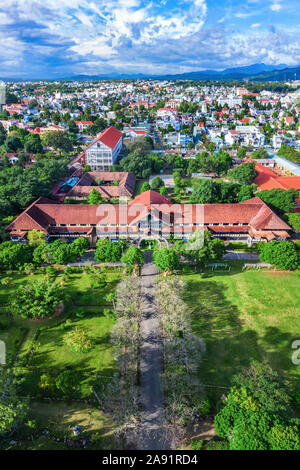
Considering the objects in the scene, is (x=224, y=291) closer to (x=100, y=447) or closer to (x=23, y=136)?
(x=100, y=447)

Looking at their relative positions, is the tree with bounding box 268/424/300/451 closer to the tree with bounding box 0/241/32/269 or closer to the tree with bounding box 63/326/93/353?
the tree with bounding box 63/326/93/353

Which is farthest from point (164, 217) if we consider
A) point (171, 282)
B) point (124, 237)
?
point (171, 282)

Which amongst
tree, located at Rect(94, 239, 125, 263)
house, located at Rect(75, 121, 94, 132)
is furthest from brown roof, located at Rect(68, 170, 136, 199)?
house, located at Rect(75, 121, 94, 132)

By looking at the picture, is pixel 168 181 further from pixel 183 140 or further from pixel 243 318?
pixel 243 318

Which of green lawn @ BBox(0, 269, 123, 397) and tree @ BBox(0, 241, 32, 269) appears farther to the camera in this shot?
tree @ BBox(0, 241, 32, 269)

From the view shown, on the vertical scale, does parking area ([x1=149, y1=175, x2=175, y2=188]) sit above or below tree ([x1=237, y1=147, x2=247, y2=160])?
below

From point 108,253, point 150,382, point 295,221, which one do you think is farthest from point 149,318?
point 295,221

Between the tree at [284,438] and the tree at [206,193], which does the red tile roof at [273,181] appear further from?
the tree at [284,438]
